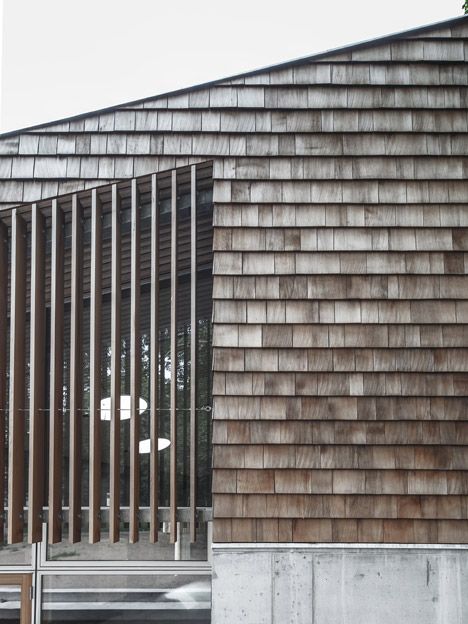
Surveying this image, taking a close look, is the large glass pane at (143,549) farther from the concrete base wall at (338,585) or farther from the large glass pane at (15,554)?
the concrete base wall at (338,585)

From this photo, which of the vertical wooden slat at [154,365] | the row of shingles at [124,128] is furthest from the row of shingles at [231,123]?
the vertical wooden slat at [154,365]

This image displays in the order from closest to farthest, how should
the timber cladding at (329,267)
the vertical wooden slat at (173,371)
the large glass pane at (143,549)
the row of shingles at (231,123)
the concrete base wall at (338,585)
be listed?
the concrete base wall at (338,585)
the timber cladding at (329,267)
the vertical wooden slat at (173,371)
the large glass pane at (143,549)
the row of shingles at (231,123)

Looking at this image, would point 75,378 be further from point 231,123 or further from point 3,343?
point 231,123

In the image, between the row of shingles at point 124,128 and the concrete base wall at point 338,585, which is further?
the row of shingles at point 124,128

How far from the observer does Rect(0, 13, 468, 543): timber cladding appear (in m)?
4.82

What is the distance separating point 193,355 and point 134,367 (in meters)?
0.48

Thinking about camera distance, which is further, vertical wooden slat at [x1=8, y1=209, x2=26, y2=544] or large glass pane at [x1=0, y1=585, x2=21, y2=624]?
large glass pane at [x1=0, y1=585, x2=21, y2=624]

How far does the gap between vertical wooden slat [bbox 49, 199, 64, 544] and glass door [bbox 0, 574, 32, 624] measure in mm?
431

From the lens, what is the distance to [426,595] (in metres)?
4.71

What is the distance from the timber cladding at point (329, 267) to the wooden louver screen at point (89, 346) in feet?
0.83

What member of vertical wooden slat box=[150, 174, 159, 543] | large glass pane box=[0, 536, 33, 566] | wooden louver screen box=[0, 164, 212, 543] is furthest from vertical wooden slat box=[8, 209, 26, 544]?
vertical wooden slat box=[150, 174, 159, 543]

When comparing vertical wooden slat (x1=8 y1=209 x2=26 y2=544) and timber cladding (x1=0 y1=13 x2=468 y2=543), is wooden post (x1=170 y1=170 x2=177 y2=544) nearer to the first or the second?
timber cladding (x1=0 y1=13 x2=468 y2=543)

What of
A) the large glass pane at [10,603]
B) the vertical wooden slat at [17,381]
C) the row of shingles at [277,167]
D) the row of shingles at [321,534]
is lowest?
the large glass pane at [10,603]

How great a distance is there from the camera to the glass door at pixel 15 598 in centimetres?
501
